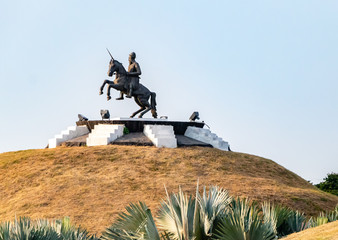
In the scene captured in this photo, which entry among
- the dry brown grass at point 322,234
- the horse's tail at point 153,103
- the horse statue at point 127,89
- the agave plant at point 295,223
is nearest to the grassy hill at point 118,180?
the horse statue at point 127,89

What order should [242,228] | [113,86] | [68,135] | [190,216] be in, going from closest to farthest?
[242,228] < [190,216] < [113,86] < [68,135]

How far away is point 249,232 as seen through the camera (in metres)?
9.49

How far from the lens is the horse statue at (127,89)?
30.2 metres

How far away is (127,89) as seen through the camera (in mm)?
30844

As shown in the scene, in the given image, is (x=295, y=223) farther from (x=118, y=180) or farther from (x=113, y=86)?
(x=113, y=86)

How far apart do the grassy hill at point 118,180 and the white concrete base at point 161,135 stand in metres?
0.75

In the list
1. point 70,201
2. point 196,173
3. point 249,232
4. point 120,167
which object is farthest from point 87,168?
point 249,232

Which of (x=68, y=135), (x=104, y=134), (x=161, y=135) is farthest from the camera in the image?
(x=68, y=135)

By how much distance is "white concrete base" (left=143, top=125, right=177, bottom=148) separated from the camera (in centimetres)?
2875

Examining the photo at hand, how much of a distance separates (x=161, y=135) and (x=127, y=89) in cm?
382

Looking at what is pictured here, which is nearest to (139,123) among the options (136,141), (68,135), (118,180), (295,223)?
(136,141)

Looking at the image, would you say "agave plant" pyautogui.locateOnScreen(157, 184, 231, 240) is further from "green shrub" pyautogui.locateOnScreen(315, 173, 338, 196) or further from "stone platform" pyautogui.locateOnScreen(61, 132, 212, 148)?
"green shrub" pyautogui.locateOnScreen(315, 173, 338, 196)

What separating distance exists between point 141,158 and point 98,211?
6.13 metres

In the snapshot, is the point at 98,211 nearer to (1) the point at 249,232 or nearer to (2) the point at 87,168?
(2) the point at 87,168
